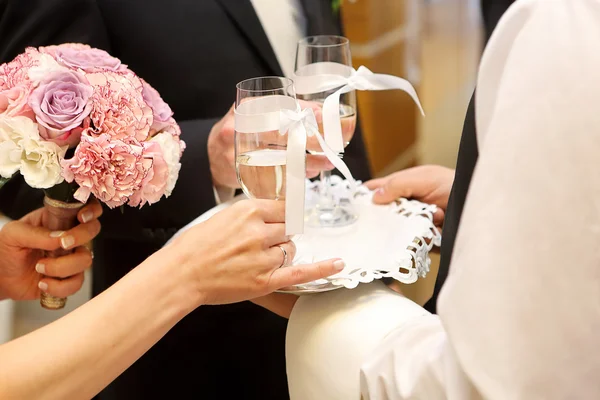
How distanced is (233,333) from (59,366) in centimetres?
65

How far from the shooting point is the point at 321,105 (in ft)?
3.80

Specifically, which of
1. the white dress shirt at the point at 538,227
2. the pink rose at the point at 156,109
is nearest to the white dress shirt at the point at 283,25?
the pink rose at the point at 156,109

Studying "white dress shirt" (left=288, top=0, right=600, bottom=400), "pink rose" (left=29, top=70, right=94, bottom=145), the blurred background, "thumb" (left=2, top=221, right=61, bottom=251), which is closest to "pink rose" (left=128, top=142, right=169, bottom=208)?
"pink rose" (left=29, top=70, right=94, bottom=145)

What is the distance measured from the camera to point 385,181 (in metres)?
1.35

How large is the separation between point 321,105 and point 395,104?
282cm

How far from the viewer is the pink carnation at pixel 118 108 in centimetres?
96

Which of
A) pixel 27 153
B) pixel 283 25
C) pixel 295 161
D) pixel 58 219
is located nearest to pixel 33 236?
pixel 58 219

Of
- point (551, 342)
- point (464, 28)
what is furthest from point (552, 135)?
point (464, 28)

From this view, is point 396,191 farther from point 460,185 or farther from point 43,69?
point 43,69

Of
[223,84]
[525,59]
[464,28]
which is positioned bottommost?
[464,28]

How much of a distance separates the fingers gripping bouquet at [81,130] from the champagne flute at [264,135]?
12 cm

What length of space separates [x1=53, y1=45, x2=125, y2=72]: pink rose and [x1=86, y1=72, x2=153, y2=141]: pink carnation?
0.9 inches

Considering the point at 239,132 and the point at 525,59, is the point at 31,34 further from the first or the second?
the point at 525,59

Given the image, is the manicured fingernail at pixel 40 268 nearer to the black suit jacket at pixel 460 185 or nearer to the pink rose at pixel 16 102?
the pink rose at pixel 16 102
